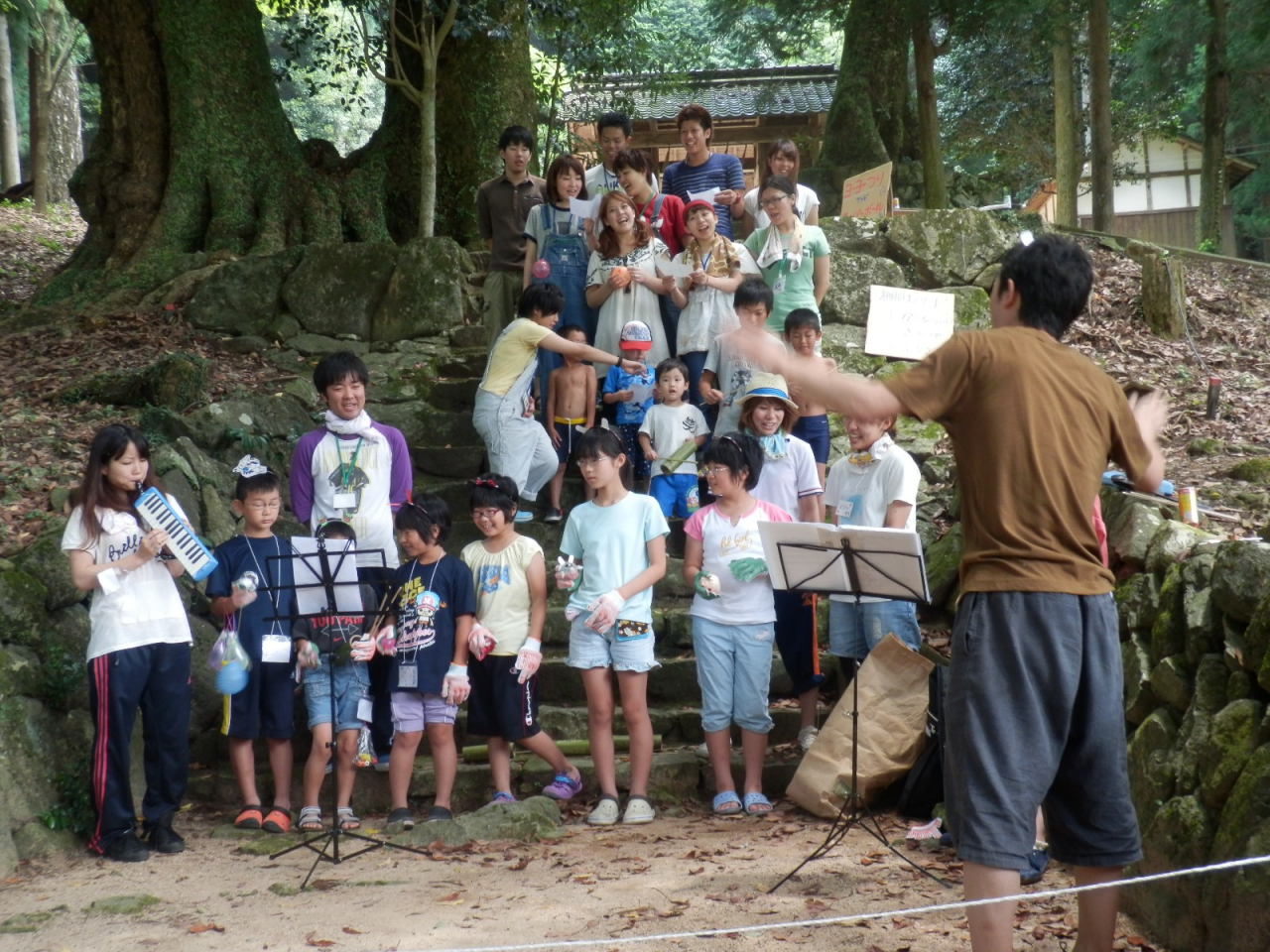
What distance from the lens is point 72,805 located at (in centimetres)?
513

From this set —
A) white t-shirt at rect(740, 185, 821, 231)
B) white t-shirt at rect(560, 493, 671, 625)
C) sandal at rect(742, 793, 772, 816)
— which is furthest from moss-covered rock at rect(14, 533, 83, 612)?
white t-shirt at rect(740, 185, 821, 231)

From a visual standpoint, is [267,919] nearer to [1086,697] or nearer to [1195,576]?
[1086,697]

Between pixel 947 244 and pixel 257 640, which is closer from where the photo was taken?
pixel 257 640

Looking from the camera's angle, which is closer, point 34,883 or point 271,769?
point 34,883

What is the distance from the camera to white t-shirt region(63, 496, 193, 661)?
16.5 feet

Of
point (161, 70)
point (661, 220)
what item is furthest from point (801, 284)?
point (161, 70)

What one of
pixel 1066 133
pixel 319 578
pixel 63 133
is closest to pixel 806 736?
pixel 319 578

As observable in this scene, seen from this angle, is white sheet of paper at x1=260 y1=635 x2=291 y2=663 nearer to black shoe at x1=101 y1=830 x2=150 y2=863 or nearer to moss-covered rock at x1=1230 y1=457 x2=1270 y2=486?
black shoe at x1=101 y1=830 x2=150 y2=863

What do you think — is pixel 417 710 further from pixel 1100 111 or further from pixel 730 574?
pixel 1100 111

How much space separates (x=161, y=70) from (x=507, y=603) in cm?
828

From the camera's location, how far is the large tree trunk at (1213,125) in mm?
14109

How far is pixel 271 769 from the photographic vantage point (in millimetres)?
5664

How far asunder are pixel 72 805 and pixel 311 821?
101 centimetres

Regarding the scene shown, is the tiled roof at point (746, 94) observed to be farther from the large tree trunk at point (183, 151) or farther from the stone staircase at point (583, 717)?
the stone staircase at point (583, 717)
